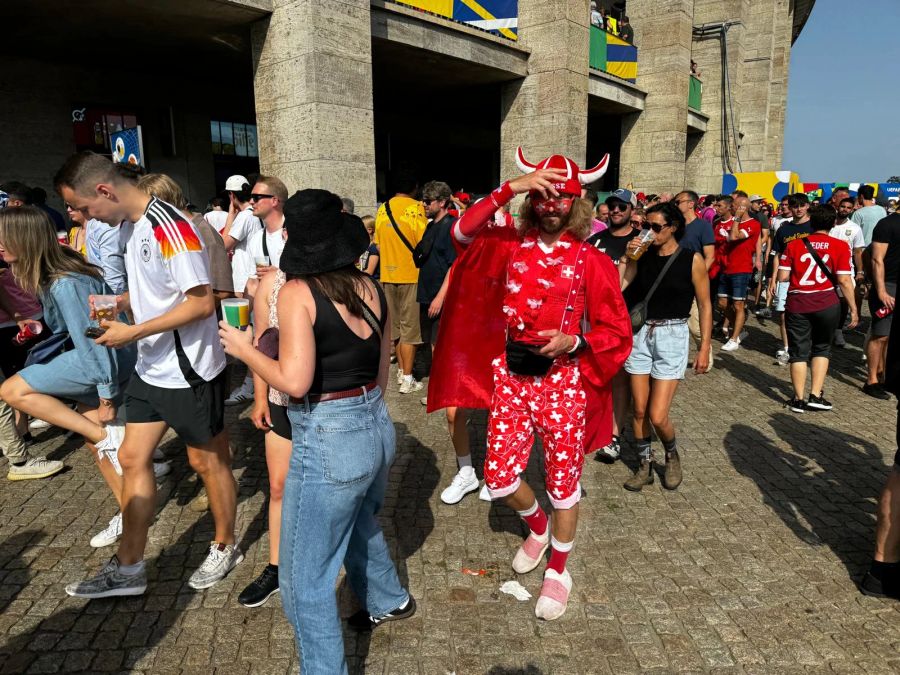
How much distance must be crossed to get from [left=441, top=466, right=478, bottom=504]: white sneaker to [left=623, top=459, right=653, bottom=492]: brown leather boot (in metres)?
1.12

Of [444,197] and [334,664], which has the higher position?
[444,197]

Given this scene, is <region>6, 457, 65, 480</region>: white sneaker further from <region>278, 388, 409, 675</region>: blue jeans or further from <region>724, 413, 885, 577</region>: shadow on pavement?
<region>724, 413, 885, 577</region>: shadow on pavement

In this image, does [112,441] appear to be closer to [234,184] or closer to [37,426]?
[37,426]

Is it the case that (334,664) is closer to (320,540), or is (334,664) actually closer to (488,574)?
(320,540)

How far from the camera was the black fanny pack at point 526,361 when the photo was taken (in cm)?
296

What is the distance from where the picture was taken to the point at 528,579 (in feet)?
10.8

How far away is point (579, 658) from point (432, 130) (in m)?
22.5

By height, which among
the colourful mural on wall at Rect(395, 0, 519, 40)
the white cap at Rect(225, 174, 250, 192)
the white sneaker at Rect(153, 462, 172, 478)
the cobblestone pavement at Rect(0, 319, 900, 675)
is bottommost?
the cobblestone pavement at Rect(0, 319, 900, 675)

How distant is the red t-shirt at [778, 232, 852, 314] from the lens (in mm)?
5977

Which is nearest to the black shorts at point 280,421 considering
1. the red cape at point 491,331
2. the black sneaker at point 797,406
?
the red cape at point 491,331

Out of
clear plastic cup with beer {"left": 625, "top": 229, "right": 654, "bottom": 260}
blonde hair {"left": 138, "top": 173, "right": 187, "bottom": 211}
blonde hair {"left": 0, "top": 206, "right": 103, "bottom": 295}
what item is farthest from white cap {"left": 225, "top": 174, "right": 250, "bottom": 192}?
clear plastic cup with beer {"left": 625, "top": 229, "right": 654, "bottom": 260}

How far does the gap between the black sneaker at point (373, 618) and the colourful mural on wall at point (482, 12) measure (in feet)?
36.2

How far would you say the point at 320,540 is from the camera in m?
2.19

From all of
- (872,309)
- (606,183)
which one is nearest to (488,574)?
(872,309)
